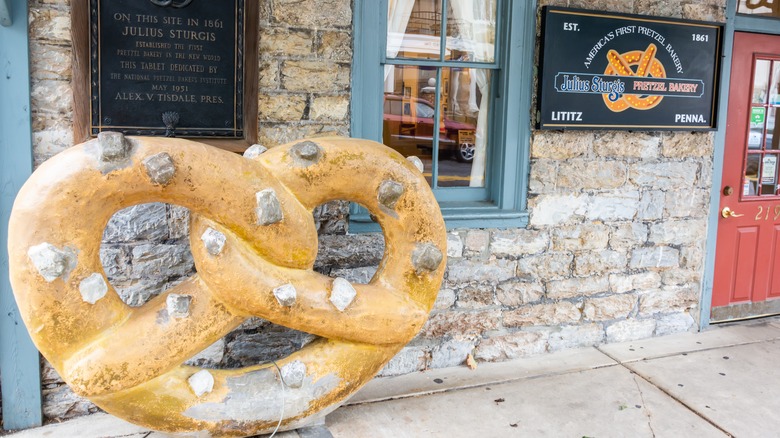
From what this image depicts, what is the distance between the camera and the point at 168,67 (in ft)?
10.9

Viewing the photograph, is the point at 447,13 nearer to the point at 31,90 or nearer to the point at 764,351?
the point at 31,90

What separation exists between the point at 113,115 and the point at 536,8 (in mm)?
2564

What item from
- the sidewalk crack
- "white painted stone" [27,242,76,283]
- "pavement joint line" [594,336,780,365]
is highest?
"white painted stone" [27,242,76,283]

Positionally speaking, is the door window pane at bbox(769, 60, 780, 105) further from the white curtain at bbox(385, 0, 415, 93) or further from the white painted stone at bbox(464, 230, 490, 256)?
the white curtain at bbox(385, 0, 415, 93)

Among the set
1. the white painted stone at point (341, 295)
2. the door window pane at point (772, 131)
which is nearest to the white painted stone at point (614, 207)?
the door window pane at point (772, 131)

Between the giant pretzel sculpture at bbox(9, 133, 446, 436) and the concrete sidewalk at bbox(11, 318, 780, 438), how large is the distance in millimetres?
488

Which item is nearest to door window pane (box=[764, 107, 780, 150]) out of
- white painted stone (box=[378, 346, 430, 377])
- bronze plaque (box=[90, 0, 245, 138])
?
white painted stone (box=[378, 346, 430, 377])

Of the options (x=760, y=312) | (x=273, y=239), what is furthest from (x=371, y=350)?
(x=760, y=312)

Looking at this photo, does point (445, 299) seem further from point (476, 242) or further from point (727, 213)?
point (727, 213)

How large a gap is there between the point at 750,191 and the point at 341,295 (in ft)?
12.0

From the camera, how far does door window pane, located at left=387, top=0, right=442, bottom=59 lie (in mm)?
4000

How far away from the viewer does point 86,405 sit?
351 centimetres

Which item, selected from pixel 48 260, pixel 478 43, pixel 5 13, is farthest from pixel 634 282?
pixel 5 13

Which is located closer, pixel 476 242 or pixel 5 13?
pixel 5 13
